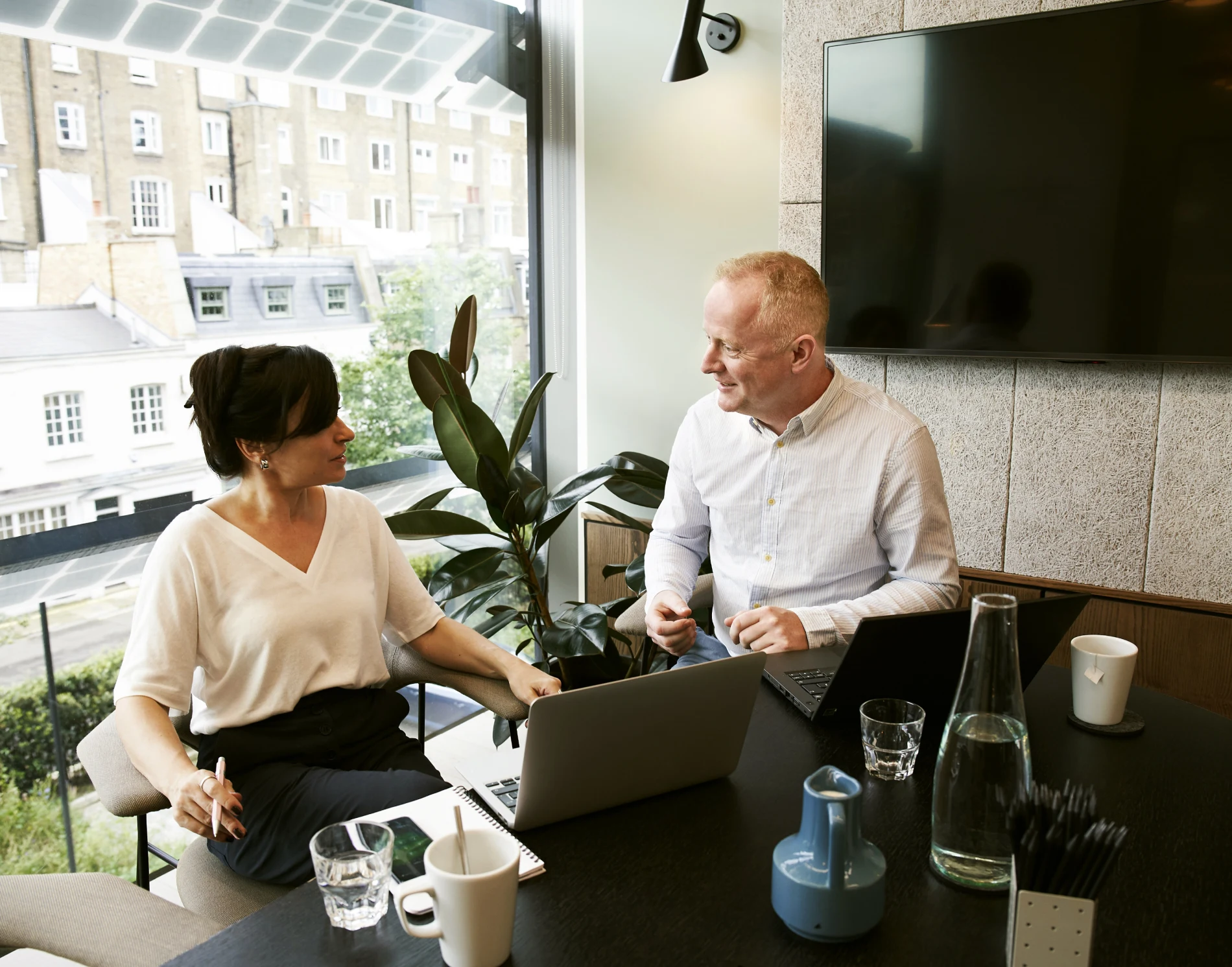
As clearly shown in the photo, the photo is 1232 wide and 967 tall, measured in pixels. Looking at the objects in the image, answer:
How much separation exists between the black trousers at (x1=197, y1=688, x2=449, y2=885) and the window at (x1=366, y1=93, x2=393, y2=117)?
6.23ft

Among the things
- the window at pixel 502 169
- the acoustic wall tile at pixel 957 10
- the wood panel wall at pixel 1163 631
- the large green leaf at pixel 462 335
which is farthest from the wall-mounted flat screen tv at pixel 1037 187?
the window at pixel 502 169

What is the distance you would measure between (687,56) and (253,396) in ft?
5.61

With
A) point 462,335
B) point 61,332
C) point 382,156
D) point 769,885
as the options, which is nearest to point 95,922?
point 769,885

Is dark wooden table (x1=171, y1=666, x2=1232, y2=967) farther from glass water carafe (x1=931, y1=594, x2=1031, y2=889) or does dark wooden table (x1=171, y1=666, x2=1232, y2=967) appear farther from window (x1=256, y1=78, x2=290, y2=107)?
window (x1=256, y1=78, x2=290, y2=107)

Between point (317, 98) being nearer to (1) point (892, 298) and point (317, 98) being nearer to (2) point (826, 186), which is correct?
(2) point (826, 186)

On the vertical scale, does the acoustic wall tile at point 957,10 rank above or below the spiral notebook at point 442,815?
above

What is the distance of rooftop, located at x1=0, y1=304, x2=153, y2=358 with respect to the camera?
85.5 inches

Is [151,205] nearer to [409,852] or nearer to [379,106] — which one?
[379,106]

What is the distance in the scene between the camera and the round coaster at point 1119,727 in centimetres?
139

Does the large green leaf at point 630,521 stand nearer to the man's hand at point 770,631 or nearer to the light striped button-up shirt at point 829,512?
the light striped button-up shirt at point 829,512

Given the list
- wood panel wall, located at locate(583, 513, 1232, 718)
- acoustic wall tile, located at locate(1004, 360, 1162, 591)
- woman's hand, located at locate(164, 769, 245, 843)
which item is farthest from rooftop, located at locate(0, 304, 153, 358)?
acoustic wall tile, located at locate(1004, 360, 1162, 591)

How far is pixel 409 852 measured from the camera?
3.63ft

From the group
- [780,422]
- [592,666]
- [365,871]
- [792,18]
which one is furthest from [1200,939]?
[792,18]

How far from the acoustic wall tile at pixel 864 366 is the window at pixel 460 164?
1.36 metres
